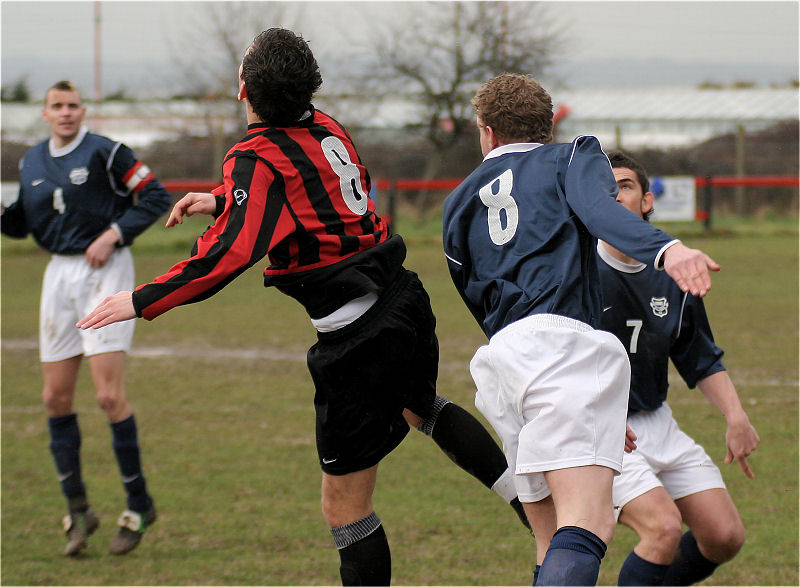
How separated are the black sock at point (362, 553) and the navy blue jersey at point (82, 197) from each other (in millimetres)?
2192

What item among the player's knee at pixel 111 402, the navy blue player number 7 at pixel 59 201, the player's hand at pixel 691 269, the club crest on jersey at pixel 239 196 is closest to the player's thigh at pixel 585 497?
the player's hand at pixel 691 269

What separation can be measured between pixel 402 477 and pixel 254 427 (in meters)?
1.46

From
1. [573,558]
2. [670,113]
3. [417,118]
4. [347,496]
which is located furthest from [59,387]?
[670,113]

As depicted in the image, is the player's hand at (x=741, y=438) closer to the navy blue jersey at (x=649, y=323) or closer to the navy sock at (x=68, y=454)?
the navy blue jersey at (x=649, y=323)

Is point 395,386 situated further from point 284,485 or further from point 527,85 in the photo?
point 284,485

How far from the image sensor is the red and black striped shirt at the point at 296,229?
8.86 ft

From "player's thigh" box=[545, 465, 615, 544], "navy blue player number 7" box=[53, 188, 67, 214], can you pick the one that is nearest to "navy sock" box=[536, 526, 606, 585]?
"player's thigh" box=[545, 465, 615, 544]

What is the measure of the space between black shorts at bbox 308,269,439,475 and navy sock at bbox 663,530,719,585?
1132 millimetres

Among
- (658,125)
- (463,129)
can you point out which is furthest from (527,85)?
(658,125)

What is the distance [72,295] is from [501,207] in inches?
109

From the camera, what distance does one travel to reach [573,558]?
236 centimetres

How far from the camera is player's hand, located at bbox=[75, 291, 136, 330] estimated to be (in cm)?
262

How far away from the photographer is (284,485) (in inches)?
197

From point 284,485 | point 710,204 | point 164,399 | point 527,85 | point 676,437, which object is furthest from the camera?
point 710,204
